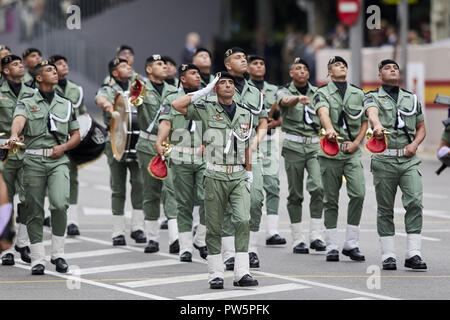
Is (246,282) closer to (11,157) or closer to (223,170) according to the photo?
(223,170)

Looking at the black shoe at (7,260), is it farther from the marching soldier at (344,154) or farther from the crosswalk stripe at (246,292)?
the marching soldier at (344,154)

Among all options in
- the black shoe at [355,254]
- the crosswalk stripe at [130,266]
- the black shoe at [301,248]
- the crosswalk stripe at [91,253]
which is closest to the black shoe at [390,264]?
the black shoe at [355,254]

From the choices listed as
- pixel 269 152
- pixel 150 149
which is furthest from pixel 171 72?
pixel 269 152

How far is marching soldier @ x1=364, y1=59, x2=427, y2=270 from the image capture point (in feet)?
45.5

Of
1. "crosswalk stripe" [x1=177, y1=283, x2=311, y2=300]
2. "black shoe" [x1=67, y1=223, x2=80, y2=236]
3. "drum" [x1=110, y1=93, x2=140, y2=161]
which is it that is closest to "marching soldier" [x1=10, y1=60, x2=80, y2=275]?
"drum" [x1=110, y1=93, x2=140, y2=161]

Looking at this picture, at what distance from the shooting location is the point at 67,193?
1387 centimetres

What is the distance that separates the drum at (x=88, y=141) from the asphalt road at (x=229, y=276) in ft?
3.59

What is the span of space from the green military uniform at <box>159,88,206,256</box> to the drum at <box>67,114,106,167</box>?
212 centimetres

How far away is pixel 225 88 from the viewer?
42.0ft

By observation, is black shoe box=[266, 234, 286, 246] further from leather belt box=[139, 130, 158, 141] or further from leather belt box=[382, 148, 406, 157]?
leather belt box=[382, 148, 406, 157]

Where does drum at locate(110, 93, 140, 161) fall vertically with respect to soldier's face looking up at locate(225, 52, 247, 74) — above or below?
below

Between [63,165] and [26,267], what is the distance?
1.37 meters

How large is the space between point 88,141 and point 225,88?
169 inches

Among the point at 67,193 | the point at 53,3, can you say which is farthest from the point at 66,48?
the point at 67,193
